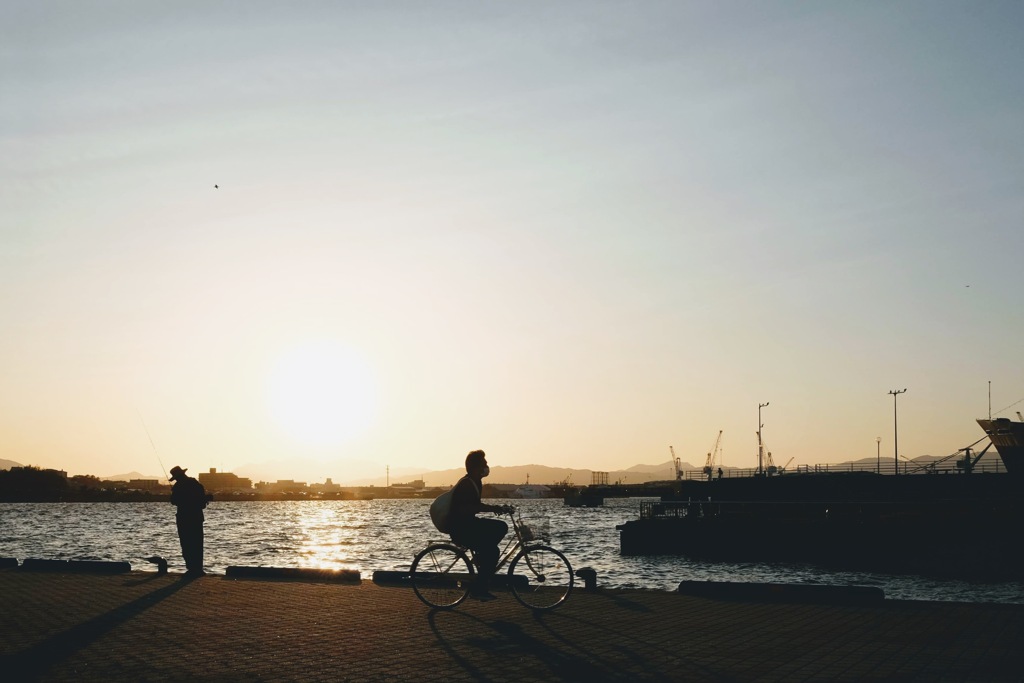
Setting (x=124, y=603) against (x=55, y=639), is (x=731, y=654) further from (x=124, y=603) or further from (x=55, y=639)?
(x=124, y=603)

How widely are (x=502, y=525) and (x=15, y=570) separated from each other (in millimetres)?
14696

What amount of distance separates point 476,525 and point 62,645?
19.4ft

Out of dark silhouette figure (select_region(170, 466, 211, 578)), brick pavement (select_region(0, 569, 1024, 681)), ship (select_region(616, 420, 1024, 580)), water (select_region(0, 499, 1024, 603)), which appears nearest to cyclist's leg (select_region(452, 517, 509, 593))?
brick pavement (select_region(0, 569, 1024, 681))

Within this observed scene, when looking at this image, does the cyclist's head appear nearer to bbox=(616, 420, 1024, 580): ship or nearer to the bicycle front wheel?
the bicycle front wheel

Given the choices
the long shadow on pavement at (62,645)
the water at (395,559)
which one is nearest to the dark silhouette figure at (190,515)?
the long shadow on pavement at (62,645)

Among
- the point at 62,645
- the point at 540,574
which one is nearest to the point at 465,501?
the point at 540,574

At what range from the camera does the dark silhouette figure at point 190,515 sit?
21.6 metres

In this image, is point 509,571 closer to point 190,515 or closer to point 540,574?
point 540,574

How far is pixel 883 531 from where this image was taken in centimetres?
5306

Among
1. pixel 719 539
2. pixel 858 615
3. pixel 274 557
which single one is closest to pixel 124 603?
pixel 858 615

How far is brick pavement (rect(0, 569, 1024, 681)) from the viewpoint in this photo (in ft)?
33.2

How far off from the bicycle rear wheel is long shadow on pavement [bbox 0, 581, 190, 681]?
183 inches

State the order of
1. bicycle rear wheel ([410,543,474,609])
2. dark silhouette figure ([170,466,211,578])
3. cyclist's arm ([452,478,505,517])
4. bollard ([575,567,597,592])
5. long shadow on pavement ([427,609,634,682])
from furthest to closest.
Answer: dark silhouette figure ([170,466,211,578]) < bollard ([575,567,597,592]) < bicycle rear wheel ([410,543,474,609]) < cyclist's arm ([452,478,505,517]) < long shadow on pavement ([427,609,634,682])

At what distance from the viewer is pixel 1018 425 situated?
73375 millimetres
